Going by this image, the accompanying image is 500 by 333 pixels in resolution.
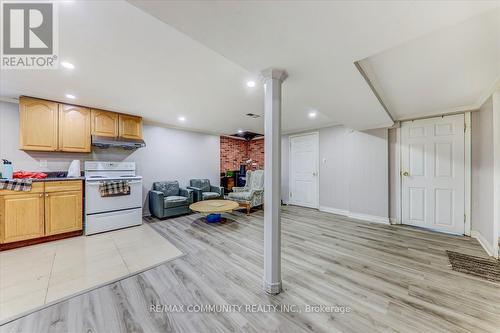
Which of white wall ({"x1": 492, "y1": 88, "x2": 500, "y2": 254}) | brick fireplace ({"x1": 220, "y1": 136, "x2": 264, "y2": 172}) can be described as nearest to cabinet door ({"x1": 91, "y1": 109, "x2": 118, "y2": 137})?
brick fireplace ({"x1": 220, "y1": 136, "x2": 264, "y2": 172})

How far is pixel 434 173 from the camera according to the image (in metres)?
3.58

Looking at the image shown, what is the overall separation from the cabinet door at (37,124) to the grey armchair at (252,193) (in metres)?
3.81

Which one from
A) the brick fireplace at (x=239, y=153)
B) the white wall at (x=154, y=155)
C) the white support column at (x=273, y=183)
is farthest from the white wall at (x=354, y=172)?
the white wall at (x=154, y=155)

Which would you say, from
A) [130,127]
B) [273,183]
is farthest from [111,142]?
[273,183]

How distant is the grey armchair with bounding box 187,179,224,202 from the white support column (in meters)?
3.42

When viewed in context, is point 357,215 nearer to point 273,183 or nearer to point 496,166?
point 496,166

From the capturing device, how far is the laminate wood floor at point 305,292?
1455 millimetres

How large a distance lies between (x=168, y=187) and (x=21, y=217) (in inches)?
96.4

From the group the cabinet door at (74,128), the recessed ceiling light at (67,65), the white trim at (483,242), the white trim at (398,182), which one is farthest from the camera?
the white trim at (398,182)

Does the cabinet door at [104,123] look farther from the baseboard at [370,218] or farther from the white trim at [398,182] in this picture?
the white trim at [398,182]

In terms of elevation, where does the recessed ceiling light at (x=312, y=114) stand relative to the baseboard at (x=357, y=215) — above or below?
above

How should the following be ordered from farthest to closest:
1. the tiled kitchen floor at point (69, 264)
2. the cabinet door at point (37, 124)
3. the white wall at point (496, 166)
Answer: the cabinet door at point (37, 124), the white wall at point (496, 166), the tiled kitchen floor at point (69, 264)

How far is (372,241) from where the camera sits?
3.04 m

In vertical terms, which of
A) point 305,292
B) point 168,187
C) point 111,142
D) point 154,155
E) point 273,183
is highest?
point 111,142
